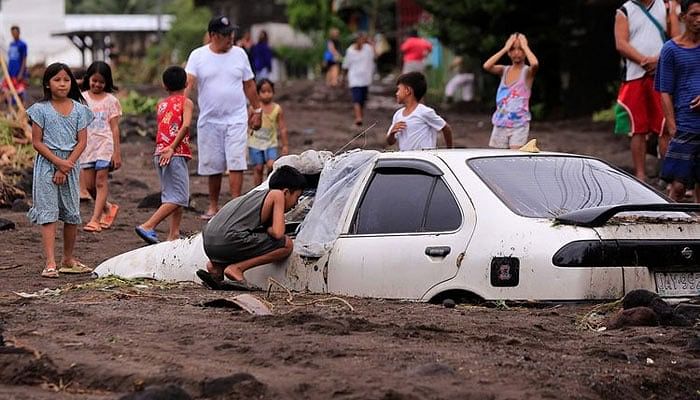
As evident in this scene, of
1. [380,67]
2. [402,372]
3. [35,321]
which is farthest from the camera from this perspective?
[380,67]

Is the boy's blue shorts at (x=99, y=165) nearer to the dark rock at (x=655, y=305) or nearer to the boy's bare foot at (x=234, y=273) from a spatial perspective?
the boy's bare foot at (x=234, y=273)

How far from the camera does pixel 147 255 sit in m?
9.95

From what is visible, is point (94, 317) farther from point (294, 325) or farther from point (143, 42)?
point (143, 42)

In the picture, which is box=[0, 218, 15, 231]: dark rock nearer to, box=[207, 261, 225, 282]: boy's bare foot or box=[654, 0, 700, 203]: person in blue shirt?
box=[207, 261, 225, 282]: boy's bare foot

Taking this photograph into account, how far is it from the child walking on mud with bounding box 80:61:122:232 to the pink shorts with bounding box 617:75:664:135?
4.74 meters

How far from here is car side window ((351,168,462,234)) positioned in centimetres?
823

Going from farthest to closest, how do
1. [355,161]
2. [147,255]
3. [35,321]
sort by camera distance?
[147,255], [355,161], [35,321]

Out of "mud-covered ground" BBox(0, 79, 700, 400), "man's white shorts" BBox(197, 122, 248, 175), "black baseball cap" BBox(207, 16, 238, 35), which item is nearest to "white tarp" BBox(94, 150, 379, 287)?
"mud-covered ground" BBox(0, 79, 700, 400)

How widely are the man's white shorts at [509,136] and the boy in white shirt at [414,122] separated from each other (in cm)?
151

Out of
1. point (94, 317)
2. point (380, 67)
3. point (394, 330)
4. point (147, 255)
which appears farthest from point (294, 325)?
point (380, 67)

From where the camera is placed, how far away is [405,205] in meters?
8.45

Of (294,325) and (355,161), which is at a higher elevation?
(355,161)

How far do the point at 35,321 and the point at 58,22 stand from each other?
58.7m

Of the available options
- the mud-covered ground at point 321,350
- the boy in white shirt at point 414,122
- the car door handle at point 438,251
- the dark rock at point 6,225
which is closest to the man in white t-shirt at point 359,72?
the dark rock at point 6,225
